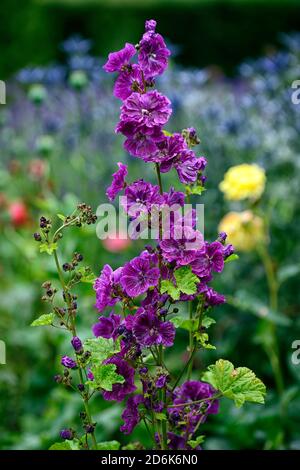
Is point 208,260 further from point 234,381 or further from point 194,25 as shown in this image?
point 194,25

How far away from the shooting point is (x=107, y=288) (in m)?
1.14

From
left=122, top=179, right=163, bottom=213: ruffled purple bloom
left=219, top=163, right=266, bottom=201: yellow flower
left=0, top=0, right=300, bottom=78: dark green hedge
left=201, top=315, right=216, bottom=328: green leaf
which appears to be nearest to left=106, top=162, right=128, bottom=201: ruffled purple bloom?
left=122, top=179, right=163, bottom=213: ruffled purple bloom

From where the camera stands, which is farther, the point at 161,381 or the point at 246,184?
the point at 246,184

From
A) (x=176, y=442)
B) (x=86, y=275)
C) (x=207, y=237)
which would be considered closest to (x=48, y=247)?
(x=86, y=275)

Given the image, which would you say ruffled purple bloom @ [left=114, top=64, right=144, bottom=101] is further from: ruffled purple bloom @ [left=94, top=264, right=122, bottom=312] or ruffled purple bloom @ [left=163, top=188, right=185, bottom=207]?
ruffled purple bloom @ [left=94, top=264, right=122, bottom=312]

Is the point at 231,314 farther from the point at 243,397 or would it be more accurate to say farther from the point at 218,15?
the point at 218,15

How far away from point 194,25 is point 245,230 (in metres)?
7.61

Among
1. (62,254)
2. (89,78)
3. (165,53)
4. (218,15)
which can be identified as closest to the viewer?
(165,53)

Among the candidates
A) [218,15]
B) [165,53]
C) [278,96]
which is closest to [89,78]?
[278,96]

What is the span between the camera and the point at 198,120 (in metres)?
3.35

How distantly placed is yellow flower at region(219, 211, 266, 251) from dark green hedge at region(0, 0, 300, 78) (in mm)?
7020

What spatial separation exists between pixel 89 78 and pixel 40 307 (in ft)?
3.52

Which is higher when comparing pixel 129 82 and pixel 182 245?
pixel 129 82

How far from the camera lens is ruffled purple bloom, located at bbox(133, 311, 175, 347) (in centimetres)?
110
